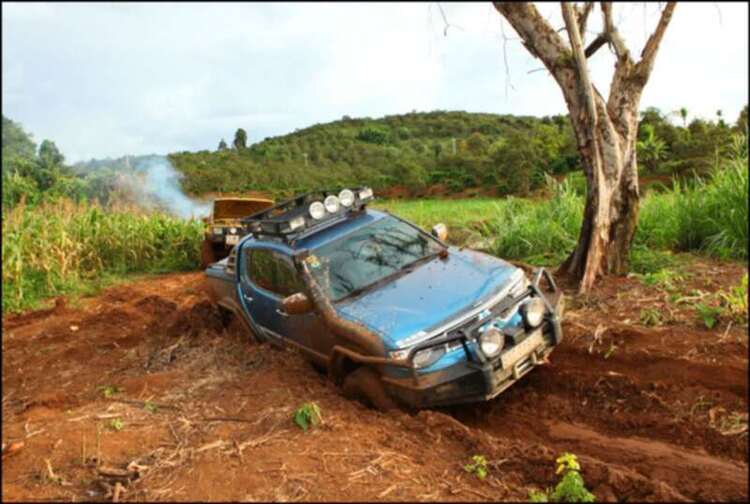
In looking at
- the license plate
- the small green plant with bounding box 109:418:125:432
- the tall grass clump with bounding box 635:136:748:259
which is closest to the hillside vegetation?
the tall grass clump with bounding box 635:136:748:259

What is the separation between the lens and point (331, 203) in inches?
258

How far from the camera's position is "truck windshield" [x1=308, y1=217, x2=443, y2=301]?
5.88 metres

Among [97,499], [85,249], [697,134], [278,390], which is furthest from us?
[697,134]

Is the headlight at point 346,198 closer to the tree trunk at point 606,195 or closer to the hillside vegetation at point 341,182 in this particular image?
the hillside vegetation at point 341,182

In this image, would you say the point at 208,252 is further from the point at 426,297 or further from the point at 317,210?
the point at 426,297

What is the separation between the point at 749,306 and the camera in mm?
5539

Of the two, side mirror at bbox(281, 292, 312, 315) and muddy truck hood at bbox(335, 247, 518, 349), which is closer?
muddy truck hood at bbox(335, 247, 518, 349)

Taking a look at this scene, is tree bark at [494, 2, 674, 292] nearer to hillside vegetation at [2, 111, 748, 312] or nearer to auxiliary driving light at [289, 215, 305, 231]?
hillside vegetation at [2, 111, 748, 312]

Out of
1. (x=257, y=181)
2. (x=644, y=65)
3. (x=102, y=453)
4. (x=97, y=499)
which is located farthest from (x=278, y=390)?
(x=257, y=181)

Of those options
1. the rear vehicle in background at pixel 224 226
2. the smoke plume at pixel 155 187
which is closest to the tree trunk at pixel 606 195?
the rear vehicle in background at pixel 224 226

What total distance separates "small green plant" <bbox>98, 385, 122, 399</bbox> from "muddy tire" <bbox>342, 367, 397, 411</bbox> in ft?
7.11

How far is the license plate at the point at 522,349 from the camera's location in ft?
15.8

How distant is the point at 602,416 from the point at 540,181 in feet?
74.1

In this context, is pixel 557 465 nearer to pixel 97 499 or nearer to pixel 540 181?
pixel 97 499
